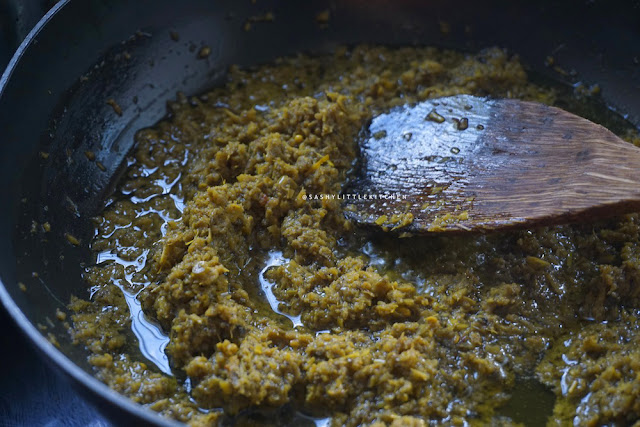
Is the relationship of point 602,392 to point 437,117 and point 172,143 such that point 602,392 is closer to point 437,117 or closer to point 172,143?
point 437,117

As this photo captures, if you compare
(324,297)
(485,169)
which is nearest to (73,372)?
(324,297)

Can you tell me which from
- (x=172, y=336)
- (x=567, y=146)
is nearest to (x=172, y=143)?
(x=172, y=336)

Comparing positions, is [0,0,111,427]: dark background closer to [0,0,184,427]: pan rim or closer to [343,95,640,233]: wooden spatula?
[0,0,184,427]: pan rim

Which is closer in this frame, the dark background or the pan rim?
the pan rim

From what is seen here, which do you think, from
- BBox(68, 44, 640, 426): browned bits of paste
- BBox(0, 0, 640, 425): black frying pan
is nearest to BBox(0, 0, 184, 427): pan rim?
BBox(0, 0, 640, 425): black frying pan

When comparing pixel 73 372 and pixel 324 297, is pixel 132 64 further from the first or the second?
pixel 73 372
